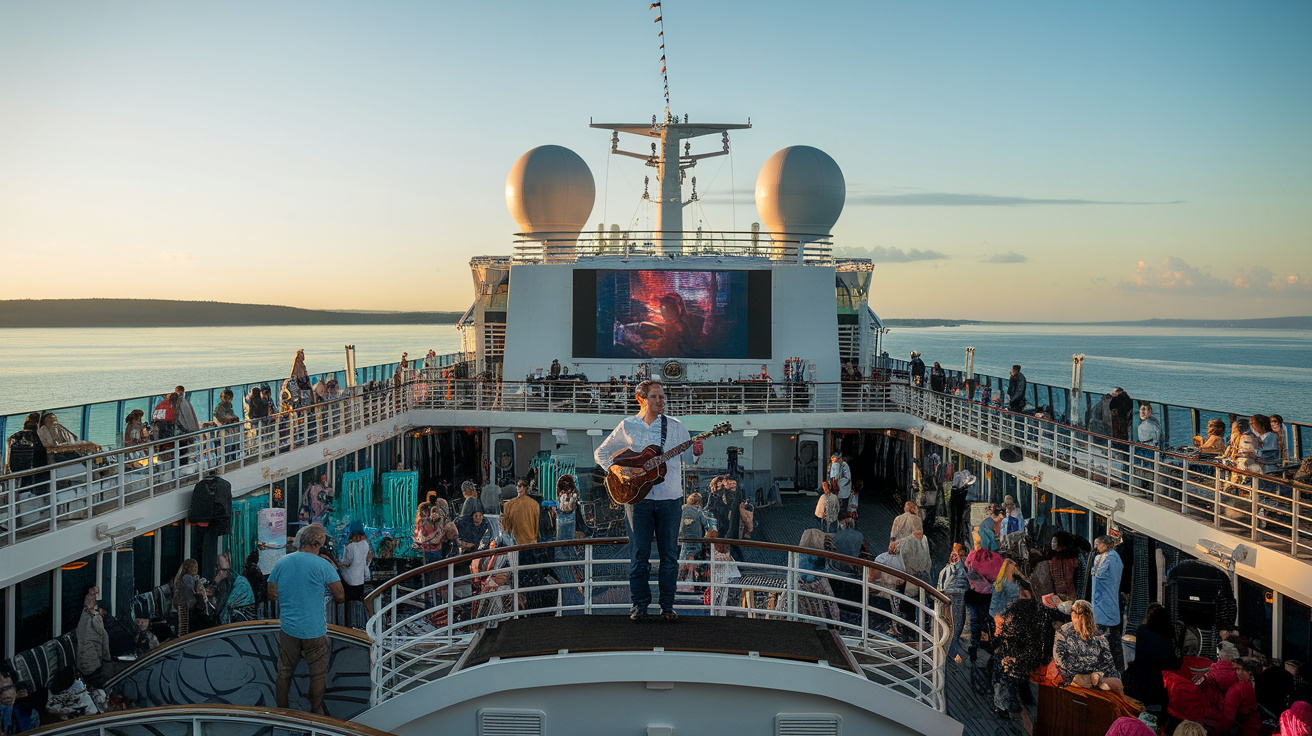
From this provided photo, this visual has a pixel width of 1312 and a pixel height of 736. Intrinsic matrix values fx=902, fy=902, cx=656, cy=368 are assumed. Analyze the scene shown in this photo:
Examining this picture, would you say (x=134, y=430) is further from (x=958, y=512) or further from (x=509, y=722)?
(x=958, y=512)

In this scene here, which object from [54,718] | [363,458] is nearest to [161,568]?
[54,718]

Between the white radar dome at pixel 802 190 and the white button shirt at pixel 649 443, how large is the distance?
24.6 meters

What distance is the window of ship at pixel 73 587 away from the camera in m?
8.85

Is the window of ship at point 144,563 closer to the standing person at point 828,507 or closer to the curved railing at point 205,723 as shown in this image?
the curved railing at point 205,723

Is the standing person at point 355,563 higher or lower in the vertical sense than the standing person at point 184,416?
lower

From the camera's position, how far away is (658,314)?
23656mm

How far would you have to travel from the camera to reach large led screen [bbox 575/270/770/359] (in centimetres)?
2361

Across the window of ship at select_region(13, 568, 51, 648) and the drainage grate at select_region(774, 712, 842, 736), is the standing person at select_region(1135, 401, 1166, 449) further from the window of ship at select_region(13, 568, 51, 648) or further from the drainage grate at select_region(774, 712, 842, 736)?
the window of ship at select_region(13, 568, 51, 648)

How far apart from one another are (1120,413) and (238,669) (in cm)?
1244

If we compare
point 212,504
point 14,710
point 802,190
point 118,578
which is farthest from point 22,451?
point 802,190

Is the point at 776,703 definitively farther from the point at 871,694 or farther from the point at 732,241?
the point at 732,241

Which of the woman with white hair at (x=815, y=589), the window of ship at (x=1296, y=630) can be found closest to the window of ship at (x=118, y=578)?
the woman with white hair at (x=815, y=589)

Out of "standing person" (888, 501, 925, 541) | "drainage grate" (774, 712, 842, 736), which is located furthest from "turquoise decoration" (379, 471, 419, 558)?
"drainage grate" (774, 712, 842, 736)

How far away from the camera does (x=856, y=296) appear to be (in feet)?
99.4
